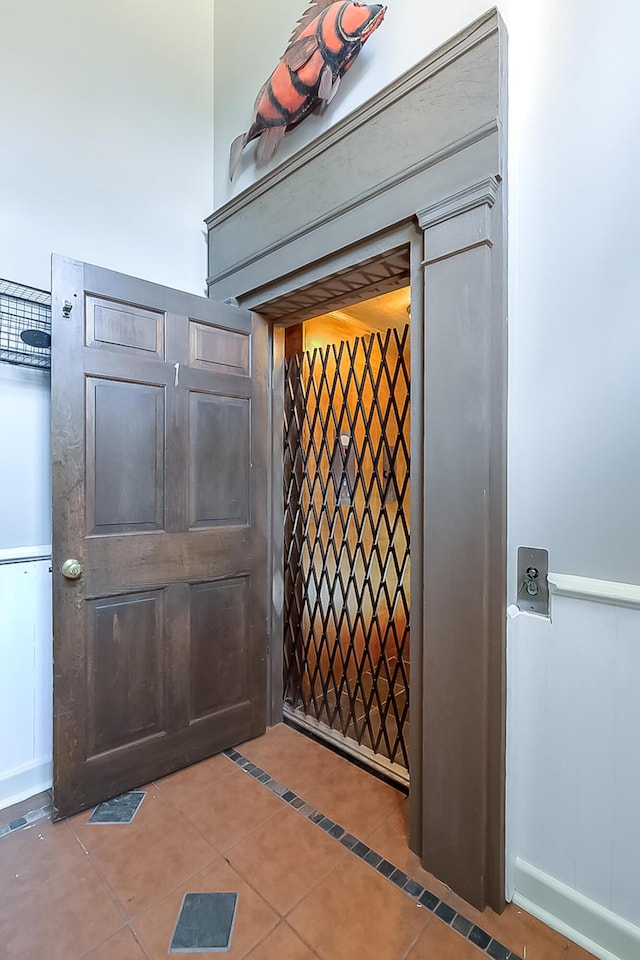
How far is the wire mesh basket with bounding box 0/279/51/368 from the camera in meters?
1.59

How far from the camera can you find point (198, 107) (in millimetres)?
2182

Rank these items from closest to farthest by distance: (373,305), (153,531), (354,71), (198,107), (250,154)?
(354,71) → (153,531) → (250,154) → (198,107) → (373,305)

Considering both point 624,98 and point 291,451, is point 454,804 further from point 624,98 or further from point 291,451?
point 624,98

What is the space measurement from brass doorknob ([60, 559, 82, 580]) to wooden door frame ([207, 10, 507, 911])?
3.68 ft

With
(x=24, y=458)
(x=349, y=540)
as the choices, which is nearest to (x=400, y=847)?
(x=349, y=540)

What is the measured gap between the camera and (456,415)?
49.9 inches

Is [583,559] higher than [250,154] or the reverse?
the reverse

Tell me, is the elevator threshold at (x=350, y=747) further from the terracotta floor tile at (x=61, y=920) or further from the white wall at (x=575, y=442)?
the terracotta floor tile at (x=61, y=920)

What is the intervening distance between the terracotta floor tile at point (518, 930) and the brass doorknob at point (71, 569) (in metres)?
1.48

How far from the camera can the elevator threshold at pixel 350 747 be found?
1.77m

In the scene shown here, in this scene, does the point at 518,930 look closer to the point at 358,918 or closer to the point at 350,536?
the point at 358,918

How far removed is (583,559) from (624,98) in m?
1.11

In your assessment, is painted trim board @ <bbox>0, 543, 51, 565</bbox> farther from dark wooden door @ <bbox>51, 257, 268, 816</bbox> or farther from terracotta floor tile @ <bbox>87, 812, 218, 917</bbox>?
terracotta floor tile @ <bbox>87, 812, 218, 917</bbox>

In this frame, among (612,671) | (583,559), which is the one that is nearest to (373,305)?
(583,559)
